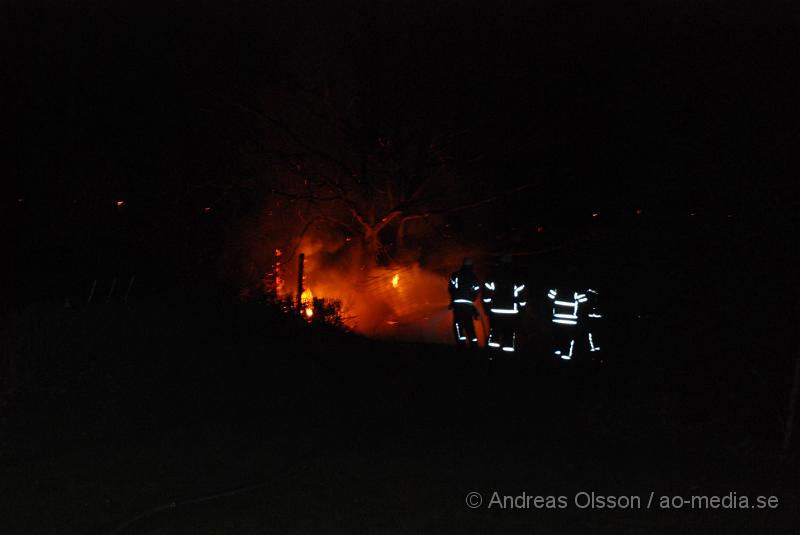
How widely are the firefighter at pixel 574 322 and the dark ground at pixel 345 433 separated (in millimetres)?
1114

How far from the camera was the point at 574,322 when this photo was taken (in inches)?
514

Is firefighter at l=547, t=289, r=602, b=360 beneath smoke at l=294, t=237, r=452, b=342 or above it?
beneath

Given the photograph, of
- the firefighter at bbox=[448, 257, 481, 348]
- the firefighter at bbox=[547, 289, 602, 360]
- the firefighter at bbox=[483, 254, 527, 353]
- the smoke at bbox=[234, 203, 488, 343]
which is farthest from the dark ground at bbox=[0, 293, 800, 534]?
the smoke at bbox=[234, 203, 488, 343]

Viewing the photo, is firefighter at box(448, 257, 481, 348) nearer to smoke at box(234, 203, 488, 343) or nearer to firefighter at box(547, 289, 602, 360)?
firefighter at box(547, 289, 602, 360)

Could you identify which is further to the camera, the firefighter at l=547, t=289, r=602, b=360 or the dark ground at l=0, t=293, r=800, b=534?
the firefighter at l=547, t=289, r=602, b=360

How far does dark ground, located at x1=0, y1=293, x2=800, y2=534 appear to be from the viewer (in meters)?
6.30

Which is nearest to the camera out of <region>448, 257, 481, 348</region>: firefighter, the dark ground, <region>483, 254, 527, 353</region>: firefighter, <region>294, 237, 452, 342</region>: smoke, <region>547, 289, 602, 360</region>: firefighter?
the dark ground

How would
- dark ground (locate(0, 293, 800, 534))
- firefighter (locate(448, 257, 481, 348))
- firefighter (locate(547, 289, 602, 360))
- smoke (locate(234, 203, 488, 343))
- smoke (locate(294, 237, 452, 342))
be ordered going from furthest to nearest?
smoke (locate(294, 237, 452, 342))
smoke (locate(234, 203, 488, 343))
firefighter (locate(448, 257, 481, 348))
firefighter (locate(547, 289, 602, 360))
dark ground (locate(0, 293, 800, 534))

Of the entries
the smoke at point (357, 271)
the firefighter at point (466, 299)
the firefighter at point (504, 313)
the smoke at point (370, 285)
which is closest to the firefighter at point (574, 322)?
the firefighter at point (504, 313)

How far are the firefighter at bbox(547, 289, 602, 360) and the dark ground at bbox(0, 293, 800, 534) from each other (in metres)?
1.11

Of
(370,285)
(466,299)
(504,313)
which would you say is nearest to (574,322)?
(504,313)

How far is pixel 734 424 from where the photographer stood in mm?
8742

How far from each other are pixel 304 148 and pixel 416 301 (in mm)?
4179

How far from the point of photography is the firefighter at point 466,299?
45.6 ft
